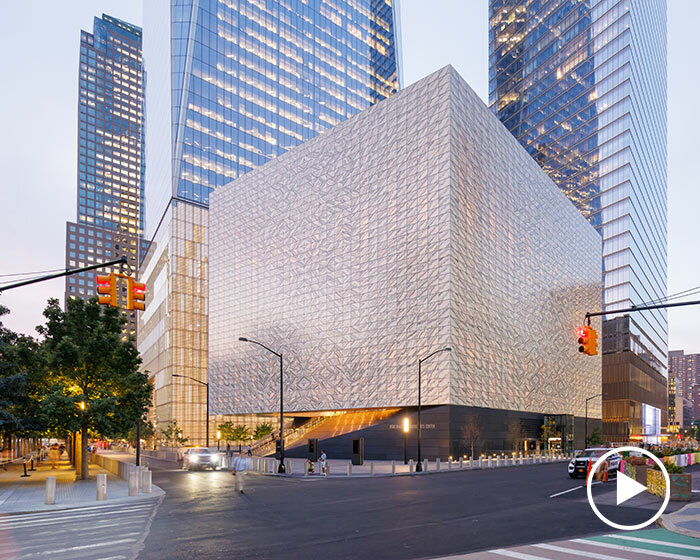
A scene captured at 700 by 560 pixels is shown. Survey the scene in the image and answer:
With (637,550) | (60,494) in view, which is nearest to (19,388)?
(60,494)

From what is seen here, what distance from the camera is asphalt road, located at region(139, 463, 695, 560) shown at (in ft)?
43.7

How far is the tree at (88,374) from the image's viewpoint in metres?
32.1

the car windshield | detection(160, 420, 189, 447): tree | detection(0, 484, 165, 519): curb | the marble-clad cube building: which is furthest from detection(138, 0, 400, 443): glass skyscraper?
the car windshield

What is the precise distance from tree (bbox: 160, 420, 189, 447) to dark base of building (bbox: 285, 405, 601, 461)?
87.8ft

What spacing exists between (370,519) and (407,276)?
155 feet

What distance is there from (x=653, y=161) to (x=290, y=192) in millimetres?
98508

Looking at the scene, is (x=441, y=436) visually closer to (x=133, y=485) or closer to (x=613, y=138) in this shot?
(x=133, y=485)

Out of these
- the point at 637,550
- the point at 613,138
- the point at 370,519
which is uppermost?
the point at 613,138

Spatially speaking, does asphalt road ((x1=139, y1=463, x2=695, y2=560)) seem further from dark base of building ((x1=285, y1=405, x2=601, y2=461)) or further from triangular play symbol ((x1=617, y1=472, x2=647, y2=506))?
dark base of building ((x1=285, y1=405, x2=601, y2=461))

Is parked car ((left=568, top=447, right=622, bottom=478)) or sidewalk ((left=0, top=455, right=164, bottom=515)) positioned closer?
sidewalk ((left=0, top=455, right=164, bottom=515))

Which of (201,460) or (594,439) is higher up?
(201,460)

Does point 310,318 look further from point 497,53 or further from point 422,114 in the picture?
point 497,53

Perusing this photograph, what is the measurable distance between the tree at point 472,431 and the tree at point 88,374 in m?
34.3

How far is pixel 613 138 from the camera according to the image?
11912 centimetres
